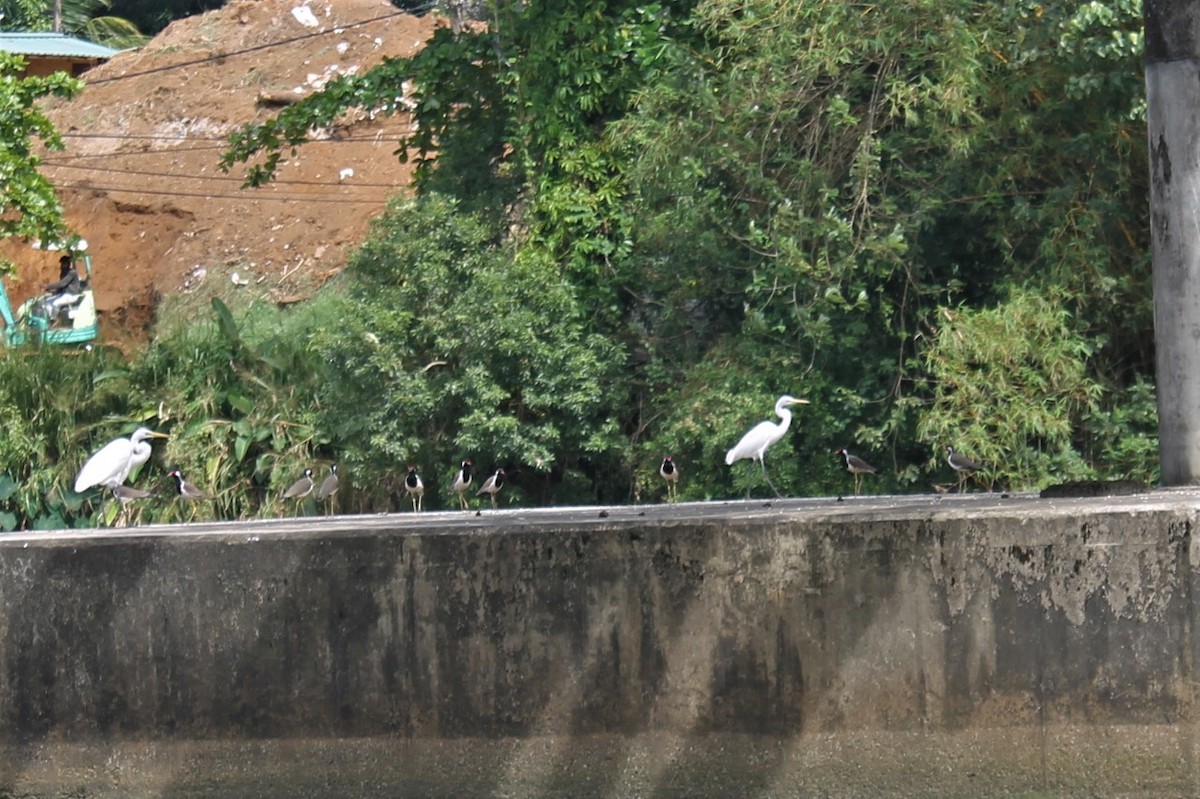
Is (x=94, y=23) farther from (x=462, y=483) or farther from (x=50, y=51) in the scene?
(x=462, y=483)

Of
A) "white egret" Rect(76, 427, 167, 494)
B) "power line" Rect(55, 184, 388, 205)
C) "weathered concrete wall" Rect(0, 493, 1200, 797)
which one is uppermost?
"power line" Rect(55, 184, 388, 205)

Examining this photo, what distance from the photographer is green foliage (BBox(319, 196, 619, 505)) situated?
13.2 metres

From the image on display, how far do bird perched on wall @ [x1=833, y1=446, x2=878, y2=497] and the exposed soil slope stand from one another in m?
17.2

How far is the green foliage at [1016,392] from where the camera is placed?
11.6 metres

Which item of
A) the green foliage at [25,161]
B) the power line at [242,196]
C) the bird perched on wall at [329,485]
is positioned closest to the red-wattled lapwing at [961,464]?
the bird perched on wall at [329,485]

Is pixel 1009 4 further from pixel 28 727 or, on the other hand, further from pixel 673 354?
pixel 28 727

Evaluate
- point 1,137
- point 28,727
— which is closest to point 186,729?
point 28,727

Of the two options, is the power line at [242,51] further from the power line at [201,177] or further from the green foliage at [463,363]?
the green foliage at [463,363]

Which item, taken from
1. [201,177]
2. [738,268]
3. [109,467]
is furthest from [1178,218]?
[201,177]

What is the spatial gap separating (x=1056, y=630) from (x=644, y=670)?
1612 mm

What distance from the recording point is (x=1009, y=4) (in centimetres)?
1213

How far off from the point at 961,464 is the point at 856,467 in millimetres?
736

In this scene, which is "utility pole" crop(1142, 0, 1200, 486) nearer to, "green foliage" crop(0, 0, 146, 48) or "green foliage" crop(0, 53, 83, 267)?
"green foliage" crop(0, 53, 83, 267)

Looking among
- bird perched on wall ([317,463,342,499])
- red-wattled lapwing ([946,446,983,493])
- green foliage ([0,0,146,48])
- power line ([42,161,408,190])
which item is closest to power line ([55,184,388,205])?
power line ([42,161,408,190])
